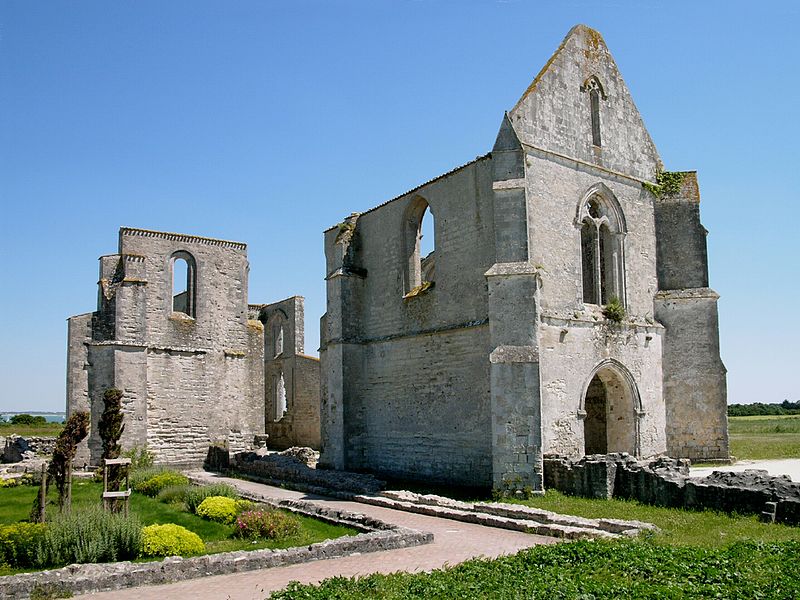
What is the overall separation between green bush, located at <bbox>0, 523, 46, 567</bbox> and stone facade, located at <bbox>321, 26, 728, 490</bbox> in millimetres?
9345

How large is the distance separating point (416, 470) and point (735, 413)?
56.4 metres

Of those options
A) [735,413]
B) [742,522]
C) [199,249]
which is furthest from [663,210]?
[735,413]

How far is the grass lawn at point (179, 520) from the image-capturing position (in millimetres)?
11992

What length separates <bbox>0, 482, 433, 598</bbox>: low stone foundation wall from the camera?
8.87 metres

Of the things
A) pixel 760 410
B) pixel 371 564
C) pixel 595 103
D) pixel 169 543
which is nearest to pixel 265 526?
pixel 169 543

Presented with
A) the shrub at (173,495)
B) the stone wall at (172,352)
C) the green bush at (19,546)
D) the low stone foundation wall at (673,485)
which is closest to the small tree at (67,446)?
the green bush at (19,546)

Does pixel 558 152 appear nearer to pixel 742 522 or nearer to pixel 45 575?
pixel 742 522

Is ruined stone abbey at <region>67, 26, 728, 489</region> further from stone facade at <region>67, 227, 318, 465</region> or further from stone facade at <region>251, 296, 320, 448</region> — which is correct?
stone facade at <region>251, 296, 320, 448</region>

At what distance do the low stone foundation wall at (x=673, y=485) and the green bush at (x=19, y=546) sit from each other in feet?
33.6

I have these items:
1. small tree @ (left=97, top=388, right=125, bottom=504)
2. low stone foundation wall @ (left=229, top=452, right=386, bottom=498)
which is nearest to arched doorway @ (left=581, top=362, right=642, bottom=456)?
low stone foundation wall @ (left=229, top=452, right=386, bottom=498)

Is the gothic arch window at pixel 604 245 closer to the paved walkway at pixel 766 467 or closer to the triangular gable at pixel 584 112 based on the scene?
the triangular gable at pixel 584 112

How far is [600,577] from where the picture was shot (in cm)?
834

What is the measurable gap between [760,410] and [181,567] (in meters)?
69.8

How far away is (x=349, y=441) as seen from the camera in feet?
72.2
